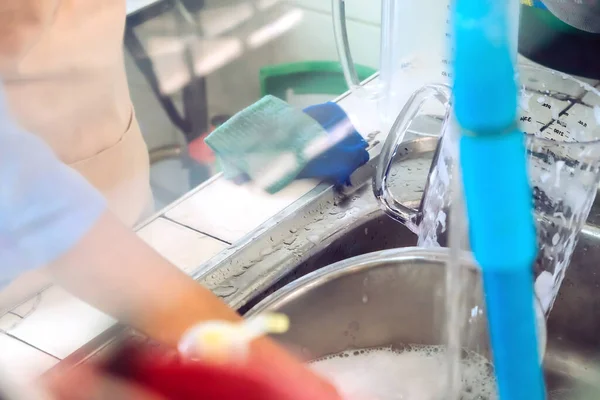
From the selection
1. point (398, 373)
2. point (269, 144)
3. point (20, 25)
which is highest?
point (20, 25)

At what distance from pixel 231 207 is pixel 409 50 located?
0.75 feet

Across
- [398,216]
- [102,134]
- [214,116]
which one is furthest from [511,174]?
[214,116]

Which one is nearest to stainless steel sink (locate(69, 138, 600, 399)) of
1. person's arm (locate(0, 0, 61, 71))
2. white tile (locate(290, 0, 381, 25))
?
person's arm (locate(0, 0, 61, 71))

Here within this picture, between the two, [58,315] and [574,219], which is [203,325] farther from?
[574,219]

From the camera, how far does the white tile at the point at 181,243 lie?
0.50 meters

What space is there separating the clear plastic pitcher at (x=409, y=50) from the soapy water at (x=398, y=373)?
0.75 feet

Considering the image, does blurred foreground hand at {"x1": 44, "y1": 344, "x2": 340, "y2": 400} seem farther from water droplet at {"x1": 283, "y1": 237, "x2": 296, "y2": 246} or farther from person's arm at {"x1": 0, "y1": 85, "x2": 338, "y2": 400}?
water droplet at {"x1": 283, "y1": 237, "x2": 296, "y2": 246}

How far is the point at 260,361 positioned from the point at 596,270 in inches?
11.5

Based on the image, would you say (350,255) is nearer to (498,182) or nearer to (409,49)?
(409,49)

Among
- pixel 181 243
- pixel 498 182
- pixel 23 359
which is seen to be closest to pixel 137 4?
pixel 181 243

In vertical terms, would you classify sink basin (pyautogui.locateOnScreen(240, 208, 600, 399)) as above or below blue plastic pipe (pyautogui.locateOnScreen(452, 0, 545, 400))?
below

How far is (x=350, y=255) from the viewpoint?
543 mm

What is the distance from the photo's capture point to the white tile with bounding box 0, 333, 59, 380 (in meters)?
0.39

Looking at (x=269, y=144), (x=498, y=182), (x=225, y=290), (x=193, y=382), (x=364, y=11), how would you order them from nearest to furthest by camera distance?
(x=498, y=182) < (x=193, y=382) < (x=225, y=290) < (x=269, y=144) < (x=364, y=11)
